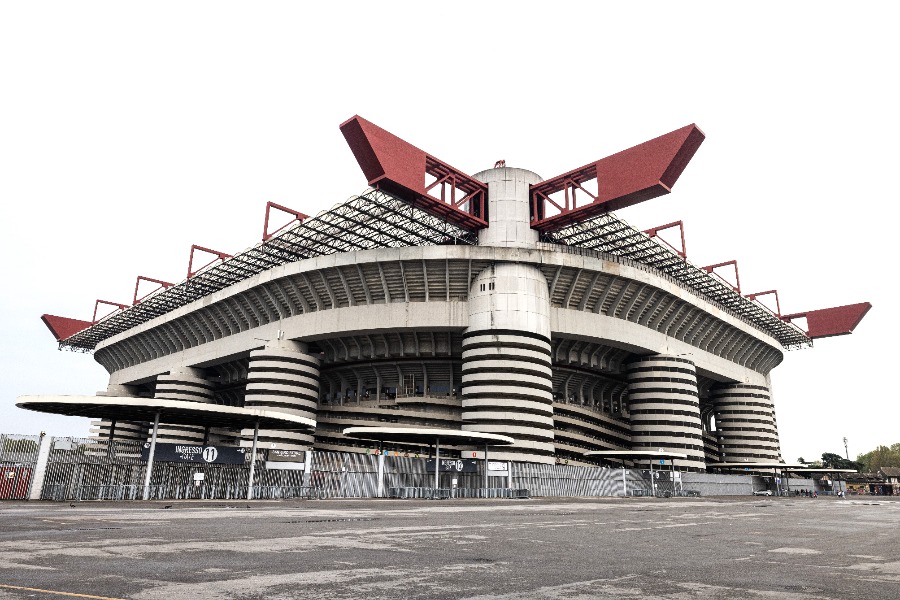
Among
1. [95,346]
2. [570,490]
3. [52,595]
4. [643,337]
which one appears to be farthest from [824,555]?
[95,346]

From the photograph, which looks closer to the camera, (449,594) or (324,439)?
(449,594)

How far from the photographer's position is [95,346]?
3866 inches

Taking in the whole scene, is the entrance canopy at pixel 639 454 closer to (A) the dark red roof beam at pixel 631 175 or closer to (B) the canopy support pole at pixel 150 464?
(A) the dark red roof beam at pixel 631 175

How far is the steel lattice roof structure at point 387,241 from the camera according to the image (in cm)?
5022

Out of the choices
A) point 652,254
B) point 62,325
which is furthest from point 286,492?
point 62,325

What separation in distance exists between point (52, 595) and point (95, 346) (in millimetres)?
105527

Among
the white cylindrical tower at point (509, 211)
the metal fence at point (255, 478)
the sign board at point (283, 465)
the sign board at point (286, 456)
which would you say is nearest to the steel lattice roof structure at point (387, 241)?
the white cylindrical tower at point (509, 211)

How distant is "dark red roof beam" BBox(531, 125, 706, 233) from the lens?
4288 centimetres

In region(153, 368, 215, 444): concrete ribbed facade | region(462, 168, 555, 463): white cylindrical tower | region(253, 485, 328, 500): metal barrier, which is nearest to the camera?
region(253, 485, 328, 500): metal barrier

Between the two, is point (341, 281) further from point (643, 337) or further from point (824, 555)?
point (824, 555)

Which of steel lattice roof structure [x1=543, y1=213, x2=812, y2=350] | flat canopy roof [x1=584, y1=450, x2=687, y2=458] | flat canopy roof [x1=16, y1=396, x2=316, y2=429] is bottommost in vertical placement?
flat canopy roof [x1=584, y1=450, x2=687, y2=458]

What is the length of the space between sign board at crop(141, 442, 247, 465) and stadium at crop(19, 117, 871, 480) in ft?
24.6

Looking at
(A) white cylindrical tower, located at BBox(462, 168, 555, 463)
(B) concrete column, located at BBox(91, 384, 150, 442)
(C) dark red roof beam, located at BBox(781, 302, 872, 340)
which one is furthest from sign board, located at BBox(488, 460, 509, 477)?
(C) dark red roof beam, located at BBox(781, 302, 872, 340)

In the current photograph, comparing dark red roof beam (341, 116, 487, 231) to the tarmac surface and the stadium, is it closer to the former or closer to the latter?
the stadium
